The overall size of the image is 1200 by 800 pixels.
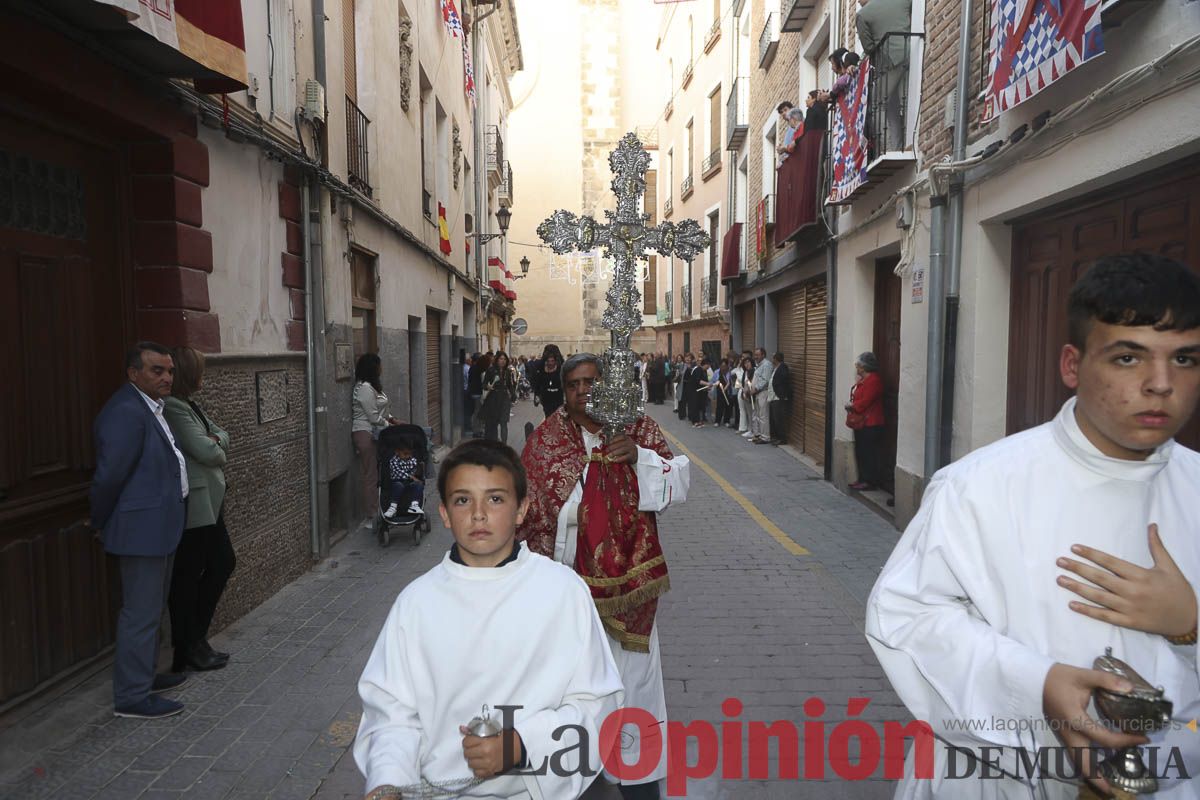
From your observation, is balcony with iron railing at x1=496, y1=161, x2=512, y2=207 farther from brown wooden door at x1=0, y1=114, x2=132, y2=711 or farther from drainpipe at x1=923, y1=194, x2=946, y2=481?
brown wooden door at x1=0, y1=114, x2=132, y2=711

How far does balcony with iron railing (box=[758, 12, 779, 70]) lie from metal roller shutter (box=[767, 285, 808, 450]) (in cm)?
453

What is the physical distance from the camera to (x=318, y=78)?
7.14 m

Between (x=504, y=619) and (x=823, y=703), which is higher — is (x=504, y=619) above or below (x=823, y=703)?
above

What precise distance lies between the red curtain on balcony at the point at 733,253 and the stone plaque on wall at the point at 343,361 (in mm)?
11712

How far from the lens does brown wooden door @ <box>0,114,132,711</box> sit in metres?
3.89

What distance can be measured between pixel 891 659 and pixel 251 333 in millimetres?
5302

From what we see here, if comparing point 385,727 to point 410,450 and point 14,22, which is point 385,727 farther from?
point 410,450

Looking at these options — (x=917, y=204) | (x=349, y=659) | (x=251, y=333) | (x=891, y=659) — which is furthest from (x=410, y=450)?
(x=891, y=659)

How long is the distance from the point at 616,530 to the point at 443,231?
39.3 feet

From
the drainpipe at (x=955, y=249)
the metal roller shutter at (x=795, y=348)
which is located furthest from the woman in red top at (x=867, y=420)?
the metal roller shutter at (x=795, y=348)

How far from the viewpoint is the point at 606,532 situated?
3.15 m

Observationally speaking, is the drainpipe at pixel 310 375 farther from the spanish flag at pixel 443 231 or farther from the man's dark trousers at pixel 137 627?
the spanish flag at pixel 443 231

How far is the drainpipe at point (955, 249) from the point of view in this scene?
652 cm

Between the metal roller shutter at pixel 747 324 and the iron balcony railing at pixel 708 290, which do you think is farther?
the iron balcony railing at pixel 708 290
